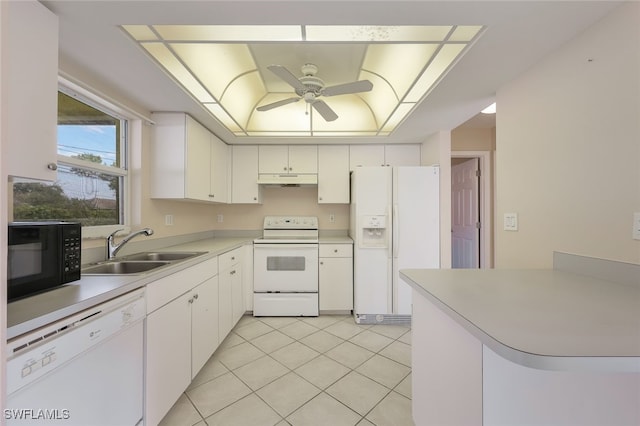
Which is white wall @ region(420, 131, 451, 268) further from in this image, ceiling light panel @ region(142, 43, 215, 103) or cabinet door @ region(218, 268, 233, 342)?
ceiling light panel @ region(142, 43, 215, 103)

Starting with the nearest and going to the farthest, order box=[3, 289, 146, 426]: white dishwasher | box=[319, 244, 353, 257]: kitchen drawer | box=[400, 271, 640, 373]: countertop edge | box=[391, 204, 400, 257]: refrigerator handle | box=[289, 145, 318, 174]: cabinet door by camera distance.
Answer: box=[400, 271, 640, 373]: countertop edge → box=[3, 289, 146, 426]: white dishwasher → box=[391, 204, 400, 257]: refrigerator handle → box=[319, 244, 353, 257]: kitchen drawer → box=[289, 145, 318, 174]: cabinet door

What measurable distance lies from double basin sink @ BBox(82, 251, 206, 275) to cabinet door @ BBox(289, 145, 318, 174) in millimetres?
1711

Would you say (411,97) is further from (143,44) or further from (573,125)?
(143,44)

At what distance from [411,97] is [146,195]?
2497 mm

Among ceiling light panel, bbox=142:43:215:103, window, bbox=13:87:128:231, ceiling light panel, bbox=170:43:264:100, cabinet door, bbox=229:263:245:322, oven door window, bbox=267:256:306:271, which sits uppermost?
ceiling light panel, bbox=170:43:264:100

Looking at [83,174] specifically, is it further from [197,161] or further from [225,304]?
[225,304]

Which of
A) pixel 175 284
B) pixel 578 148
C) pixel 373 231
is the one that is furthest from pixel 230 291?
pixel 578 148

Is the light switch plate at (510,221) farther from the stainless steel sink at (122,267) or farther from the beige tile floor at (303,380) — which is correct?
the stainless steel sink at (122,267)

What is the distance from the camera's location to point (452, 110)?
224 centimetres

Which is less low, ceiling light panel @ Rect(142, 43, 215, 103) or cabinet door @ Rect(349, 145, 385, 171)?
ceiling light panel @ Rect(142, 43, 215, 103)

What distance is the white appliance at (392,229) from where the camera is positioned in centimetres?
276

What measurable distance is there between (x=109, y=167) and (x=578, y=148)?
3.05 m

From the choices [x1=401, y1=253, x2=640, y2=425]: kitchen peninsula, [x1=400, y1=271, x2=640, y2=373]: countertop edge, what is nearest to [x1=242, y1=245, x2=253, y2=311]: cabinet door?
[x1=401, y1=253, x2=640, y2=425]: kitchen peninsula

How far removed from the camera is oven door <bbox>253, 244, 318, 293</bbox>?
2924 mm
